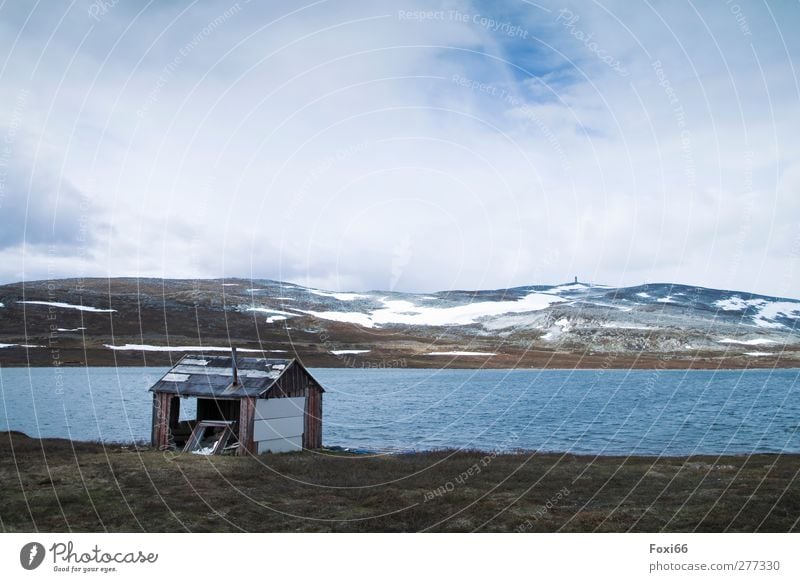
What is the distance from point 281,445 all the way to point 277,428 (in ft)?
3.45

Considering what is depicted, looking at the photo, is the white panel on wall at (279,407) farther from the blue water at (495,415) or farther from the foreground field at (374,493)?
the blue water at (495,415)

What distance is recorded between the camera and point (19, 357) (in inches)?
5374

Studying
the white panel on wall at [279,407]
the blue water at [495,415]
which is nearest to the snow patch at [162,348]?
the blue water at [495,415]

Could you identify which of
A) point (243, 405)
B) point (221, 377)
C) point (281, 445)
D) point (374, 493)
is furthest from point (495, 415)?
point (374, 493)

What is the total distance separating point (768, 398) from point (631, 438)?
52.9 m

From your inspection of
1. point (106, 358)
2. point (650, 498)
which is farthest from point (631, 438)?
point (106, 358)

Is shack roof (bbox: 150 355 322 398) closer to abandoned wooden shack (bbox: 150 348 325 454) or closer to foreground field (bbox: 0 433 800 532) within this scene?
abandoned wooden shack (bbox: 150 348 325 454)

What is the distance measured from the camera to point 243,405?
107 ft

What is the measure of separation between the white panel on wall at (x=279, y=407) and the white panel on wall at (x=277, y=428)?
10.4 inches

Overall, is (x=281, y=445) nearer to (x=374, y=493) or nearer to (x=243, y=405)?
(x=243, y=405)

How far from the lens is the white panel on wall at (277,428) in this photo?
32.7 m

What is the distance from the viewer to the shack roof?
108 ft
